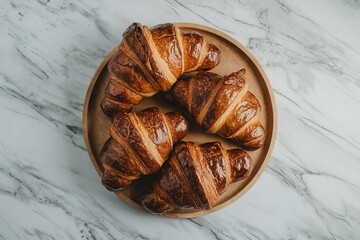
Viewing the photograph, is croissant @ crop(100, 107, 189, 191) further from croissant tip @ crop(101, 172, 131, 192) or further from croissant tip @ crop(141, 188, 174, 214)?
croissant tip @ crop(141, 188, 174, 214)

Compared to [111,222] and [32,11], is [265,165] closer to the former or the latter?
[111,222]

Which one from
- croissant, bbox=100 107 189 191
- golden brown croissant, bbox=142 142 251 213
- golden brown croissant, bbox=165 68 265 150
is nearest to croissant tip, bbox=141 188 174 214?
golden brown croissant, bbox=142 142 251 213

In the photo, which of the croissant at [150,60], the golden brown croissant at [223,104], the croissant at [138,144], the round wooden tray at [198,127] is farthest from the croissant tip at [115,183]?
the golden brown croissant at [223,104]

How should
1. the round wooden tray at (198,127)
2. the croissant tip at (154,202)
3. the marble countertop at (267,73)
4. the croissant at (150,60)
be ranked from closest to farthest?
1. the croissant at (150,60)
2. the croissant tip at (154,202)
3. the round wooden tray at (198,127)
4. the marble countertop at (267,73)

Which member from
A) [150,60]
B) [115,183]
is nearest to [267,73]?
[150,60]

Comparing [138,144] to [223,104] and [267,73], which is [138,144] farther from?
[267,73]

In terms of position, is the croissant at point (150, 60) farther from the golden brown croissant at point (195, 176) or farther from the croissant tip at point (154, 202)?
the croissant tip at point (154, 202)
